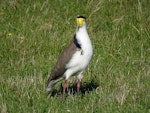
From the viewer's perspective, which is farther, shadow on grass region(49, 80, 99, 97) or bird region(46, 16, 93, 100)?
shadow on grass region(49, 80, 99, 97)

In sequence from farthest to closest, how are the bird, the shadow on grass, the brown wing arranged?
the shadow on grass
the brown wing
the bird

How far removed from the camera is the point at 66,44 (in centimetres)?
1125

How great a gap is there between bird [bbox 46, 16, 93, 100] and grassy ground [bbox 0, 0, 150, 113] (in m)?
0.37

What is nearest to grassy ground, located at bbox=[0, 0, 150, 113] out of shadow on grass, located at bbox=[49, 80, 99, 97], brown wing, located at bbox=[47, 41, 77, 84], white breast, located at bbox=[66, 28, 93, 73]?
shadow on grass, located at bbox=[49, 80, 99, 97]

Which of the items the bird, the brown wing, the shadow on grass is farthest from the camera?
the shadow on grass

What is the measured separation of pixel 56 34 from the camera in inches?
455

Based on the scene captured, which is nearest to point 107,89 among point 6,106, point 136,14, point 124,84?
point 124,84

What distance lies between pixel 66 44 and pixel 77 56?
278 centimetres

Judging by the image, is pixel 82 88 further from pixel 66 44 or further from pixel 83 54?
pixel 66 44

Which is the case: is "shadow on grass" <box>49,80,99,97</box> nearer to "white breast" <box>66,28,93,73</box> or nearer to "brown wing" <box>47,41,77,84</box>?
"brown wing" <box>47,41,77,84</box>

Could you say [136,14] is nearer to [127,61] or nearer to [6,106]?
[127,61]

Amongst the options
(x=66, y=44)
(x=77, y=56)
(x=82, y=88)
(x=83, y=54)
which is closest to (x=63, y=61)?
(x=77, y=56)

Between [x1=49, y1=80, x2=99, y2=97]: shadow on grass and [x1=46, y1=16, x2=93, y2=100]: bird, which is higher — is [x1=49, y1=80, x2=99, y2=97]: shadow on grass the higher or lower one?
the lower one

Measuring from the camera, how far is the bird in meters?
8.46
